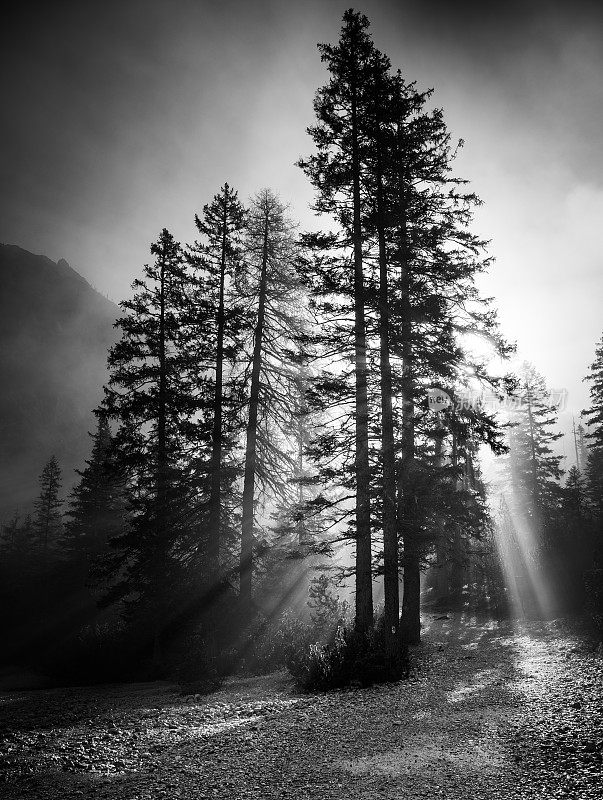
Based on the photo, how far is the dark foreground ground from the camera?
14.5 ft

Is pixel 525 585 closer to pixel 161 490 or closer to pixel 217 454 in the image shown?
pixel 217 454

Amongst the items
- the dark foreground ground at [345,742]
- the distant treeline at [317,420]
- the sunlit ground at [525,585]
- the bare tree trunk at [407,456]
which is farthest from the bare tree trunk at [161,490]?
the sunlit ground at [525,585]

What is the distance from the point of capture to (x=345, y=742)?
564cm

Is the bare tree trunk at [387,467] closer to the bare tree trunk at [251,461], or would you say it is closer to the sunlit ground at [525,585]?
the bare tree trunk at [251,461]

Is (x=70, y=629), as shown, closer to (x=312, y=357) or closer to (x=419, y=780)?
(x=312, y=357)

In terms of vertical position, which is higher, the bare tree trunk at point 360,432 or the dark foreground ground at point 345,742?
the bare tree trunk at point 360,432

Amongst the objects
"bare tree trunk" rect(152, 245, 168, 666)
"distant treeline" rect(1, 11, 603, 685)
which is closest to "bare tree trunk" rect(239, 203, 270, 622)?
"distant treeline" rect(1, 11, 603, 685)

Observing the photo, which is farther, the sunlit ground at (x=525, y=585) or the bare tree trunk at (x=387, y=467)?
the sunlit ground at (x=525, y=585)

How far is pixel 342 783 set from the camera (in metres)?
4.52

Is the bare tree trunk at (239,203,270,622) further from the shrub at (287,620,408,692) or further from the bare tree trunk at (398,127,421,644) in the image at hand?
the shrub at (287,620,408,692)

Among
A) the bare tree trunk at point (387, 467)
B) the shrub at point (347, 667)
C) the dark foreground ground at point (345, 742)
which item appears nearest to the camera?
the dark foreground ground at point (345, 742)

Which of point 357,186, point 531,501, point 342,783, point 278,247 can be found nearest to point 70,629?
point 278,247

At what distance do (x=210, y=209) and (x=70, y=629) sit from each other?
83.9 feet

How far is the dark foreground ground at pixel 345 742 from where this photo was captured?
442 cm
